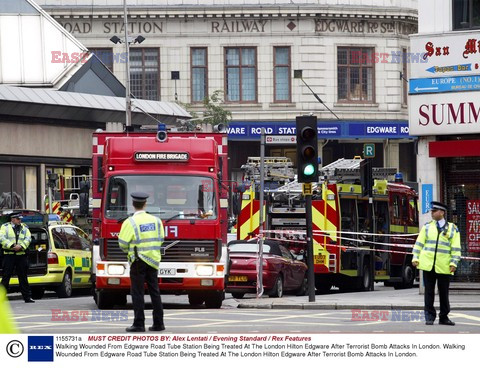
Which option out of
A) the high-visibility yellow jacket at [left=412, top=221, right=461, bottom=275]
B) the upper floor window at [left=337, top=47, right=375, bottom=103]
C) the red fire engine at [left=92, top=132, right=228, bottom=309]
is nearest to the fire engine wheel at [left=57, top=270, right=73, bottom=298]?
the red fire engine at [left=92, top=132, right=228, bottom=309]

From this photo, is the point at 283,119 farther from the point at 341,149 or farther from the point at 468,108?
the point at 468,108

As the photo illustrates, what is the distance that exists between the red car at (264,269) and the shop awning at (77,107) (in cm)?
1280

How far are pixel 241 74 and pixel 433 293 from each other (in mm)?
41627

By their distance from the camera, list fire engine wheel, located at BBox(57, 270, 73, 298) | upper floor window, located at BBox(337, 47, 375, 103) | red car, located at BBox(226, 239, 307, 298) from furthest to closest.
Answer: upper floor window, located at BBox(337, 47, 375, 103)
fire engine wheel, located at BBox(57, 270, 73, 298)
red car, located at BBox(226, 239, 307, 298)

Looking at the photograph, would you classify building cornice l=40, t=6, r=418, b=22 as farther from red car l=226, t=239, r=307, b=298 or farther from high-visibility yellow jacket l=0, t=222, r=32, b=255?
high-visibility yellow jacket l=0, t=222, r=32, b=255

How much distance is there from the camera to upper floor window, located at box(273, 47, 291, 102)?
5925 cm

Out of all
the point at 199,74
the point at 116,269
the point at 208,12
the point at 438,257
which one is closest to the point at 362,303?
the point at 116,269

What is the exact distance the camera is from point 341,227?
1197 inches

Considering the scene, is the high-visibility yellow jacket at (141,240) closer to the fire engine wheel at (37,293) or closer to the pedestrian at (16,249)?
the pedestrian at (16,249)

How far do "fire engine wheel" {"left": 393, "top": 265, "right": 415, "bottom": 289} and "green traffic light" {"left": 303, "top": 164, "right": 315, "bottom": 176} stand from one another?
10.6 m

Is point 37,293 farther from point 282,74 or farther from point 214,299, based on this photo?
point 282,74

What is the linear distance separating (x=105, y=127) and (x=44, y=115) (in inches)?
198

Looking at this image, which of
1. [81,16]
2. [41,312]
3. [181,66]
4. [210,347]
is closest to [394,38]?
[181,66]

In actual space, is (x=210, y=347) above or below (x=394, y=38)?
below
